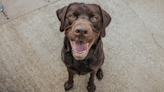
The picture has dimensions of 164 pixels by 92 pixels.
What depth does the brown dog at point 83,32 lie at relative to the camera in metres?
1.47

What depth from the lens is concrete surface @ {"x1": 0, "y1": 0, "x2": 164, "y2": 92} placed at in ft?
8.20

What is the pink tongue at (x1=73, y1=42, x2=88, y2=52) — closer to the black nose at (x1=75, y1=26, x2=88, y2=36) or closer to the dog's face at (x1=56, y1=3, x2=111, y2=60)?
the dog's face at (x1=56, y1=3, x2=111, y2=60)

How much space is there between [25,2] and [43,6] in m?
0.47

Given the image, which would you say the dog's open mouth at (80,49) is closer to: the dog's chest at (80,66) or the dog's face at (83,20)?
the dog's face at (83,20)

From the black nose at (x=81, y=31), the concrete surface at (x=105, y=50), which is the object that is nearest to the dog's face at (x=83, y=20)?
the black nose at (x=81, y=31)

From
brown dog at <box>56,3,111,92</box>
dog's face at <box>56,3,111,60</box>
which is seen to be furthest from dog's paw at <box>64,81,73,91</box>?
dog's face at <box>56,3,111,60</box>

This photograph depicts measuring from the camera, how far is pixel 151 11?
3.26 meters

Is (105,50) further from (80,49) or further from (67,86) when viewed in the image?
(80,49)

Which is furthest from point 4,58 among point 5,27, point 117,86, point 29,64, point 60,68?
point 117,86

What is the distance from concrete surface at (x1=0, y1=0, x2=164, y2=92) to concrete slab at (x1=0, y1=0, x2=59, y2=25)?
0.12 m

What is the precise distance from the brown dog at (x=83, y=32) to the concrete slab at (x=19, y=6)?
166 centimetres

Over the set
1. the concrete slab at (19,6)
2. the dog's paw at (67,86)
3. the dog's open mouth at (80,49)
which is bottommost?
the dog's paw at (67,86)

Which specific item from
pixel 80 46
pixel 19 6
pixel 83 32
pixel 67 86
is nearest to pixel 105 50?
pixel 67 86

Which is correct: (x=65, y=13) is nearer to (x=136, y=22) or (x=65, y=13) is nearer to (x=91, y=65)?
(x=91, y=65)
